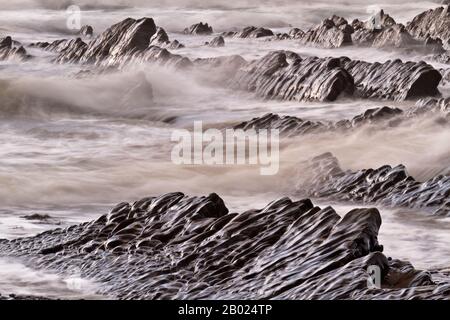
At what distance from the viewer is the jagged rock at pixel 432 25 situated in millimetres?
33188

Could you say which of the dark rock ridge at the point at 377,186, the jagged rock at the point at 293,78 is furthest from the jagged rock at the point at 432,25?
the dark rock ridge at the point at 377,186

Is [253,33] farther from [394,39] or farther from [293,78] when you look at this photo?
[293,78]

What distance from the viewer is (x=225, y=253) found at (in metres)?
9.64

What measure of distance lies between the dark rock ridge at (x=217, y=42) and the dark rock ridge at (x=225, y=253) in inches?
751

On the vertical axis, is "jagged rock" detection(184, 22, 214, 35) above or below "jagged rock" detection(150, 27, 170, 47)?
above

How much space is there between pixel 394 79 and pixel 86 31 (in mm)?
13327

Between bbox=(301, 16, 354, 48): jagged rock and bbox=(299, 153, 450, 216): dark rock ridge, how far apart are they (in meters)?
17.4

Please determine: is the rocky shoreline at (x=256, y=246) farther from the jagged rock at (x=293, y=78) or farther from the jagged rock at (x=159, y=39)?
the jagged rock at (x=159, y=39)

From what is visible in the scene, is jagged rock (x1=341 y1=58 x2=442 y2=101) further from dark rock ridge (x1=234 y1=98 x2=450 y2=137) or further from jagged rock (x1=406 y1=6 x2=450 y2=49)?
jagged rock (x1=406 y1=6 x2=450 y2=49)

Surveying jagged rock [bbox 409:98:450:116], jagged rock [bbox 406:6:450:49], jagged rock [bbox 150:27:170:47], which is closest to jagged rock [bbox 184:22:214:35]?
jagged rock [bbox 150:27:170:47]

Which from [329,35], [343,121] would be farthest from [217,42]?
[343,121]

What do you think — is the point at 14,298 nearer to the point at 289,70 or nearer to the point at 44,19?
the point at 289,70

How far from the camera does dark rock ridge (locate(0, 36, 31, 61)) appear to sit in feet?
102
